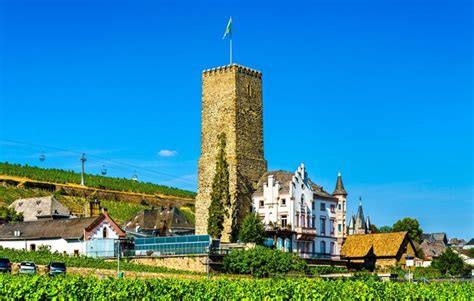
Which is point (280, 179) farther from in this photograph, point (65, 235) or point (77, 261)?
point (77, 261)

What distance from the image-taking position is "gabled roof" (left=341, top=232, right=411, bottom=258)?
267 feet

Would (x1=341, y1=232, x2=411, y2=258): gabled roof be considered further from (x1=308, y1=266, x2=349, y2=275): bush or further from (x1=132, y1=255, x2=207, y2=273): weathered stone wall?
(x1=132, y1=255, x2=207, y2=273): weathered stone wall

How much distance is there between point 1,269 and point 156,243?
23.7 metres

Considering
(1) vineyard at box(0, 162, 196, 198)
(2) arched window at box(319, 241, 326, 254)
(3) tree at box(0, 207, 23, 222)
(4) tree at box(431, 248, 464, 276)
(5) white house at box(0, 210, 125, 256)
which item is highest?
(1) vineyard at box(0, 162, 196, 198)

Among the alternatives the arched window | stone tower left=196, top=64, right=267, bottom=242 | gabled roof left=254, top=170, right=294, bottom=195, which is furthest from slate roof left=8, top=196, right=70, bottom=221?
the arched window

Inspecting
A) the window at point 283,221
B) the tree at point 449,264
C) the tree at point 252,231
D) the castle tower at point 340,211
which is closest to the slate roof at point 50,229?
the tree at point 252,231

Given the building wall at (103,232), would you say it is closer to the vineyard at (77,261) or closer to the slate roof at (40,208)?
the vineyard at (77,261)

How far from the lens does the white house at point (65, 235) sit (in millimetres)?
73125

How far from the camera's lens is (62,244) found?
242 ft

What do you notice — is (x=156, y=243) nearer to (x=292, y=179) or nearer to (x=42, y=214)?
(x=292, y=179)

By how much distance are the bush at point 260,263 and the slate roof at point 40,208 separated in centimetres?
3169

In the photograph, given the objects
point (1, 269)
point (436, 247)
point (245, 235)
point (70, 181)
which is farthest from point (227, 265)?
point (70, 181)

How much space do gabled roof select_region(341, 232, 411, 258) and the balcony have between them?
6.46 metres

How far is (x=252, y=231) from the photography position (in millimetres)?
72000
